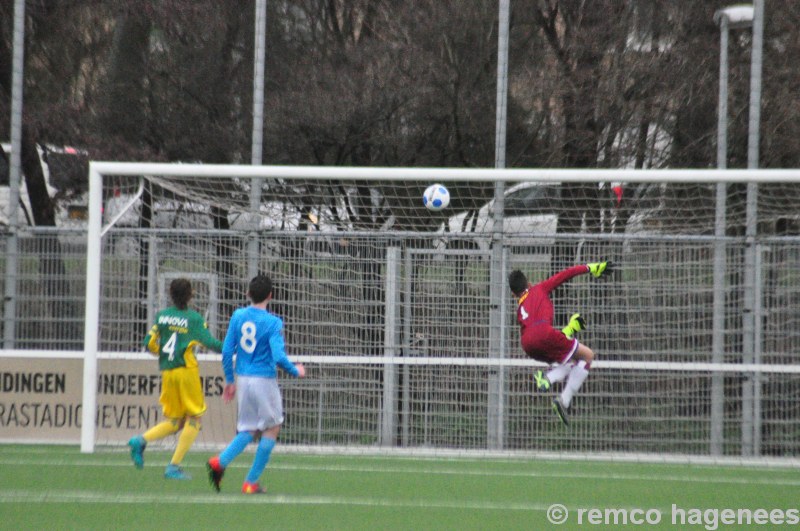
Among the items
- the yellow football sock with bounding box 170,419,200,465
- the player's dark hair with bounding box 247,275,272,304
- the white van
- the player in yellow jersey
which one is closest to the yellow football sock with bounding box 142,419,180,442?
the player in yellow jersey

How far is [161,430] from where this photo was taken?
10000 millimetres

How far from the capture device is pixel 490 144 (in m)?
15.8

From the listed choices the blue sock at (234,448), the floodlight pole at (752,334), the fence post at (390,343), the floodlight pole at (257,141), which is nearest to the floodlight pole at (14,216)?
the floodlight pole at (257,141)

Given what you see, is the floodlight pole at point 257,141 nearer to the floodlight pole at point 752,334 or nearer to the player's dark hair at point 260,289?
the player's dark hair at point 260,289

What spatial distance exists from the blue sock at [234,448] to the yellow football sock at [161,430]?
58.2 inches

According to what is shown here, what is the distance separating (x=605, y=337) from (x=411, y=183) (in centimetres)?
320

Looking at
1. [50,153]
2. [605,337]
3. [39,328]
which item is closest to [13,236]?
[39,328]

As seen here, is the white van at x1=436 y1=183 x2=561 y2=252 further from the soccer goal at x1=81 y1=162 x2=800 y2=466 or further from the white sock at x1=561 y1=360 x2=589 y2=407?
the white sock at x1=561 y1=360 x2=589 y2=407

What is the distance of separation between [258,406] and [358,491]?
137 centimetres

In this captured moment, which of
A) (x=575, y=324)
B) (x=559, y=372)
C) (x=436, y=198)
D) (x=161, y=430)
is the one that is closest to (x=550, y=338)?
(x=575, y=324)

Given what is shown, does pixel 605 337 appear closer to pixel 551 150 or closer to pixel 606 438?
pixel 606 438

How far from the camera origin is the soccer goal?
1262 cm

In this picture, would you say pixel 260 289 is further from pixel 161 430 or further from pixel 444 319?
pixel 444 319

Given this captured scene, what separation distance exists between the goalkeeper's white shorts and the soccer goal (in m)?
3.74
